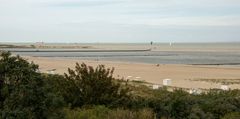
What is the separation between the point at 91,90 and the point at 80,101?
16.1 inches

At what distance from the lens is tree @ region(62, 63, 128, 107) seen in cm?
1242

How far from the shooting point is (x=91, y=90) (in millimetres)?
12641

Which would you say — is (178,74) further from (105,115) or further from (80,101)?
(105,115)

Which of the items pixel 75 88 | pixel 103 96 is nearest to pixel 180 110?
pixel 103 96

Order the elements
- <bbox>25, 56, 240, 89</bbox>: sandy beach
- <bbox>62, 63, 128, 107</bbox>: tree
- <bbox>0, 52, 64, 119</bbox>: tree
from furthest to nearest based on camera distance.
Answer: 1. <bbox>25, 56, 240, 89</bbox>: sandy beach
2. <bbox>62, 63, 128, 107</bbox>: tree
3. <bbox>0, 52, 64, 119</bbox>: tree

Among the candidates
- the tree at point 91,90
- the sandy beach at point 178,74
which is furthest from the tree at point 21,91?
the sandy beach at point 178,74

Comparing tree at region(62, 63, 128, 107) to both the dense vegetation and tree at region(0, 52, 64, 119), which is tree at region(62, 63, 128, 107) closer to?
the dense vegetation

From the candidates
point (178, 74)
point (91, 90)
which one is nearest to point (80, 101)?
point (91, 90)

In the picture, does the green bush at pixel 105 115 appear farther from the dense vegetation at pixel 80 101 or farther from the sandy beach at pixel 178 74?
the sandy beach at pixel 178 74

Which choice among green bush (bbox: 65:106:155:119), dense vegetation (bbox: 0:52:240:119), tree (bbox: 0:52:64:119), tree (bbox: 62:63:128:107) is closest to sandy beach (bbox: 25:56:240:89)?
tree (bbox: 62:63:128:107)

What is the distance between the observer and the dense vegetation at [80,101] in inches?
273

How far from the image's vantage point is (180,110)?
1141 cm

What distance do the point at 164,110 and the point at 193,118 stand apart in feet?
3.28

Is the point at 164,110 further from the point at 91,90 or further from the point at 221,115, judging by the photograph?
the point at 91,90
